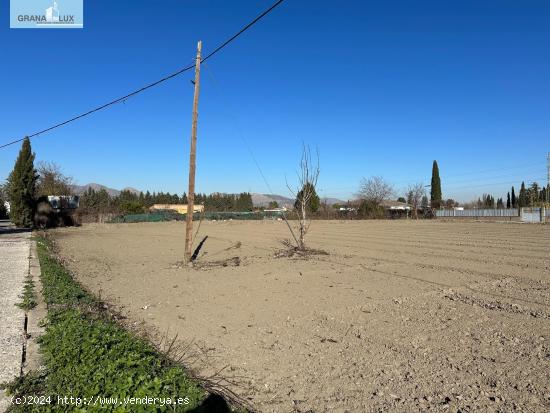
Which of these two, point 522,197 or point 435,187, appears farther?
point 522,197

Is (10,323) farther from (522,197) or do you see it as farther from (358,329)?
(522,197)

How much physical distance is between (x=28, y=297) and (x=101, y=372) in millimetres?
4867

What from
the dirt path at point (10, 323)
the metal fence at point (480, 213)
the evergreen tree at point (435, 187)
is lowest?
the dirt path at point (10, 323)

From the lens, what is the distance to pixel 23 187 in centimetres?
3491

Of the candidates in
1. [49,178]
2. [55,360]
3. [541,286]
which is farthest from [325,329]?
[49,178]

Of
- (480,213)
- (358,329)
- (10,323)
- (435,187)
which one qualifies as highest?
(435,187)

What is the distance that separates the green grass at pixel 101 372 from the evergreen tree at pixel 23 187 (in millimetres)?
34237

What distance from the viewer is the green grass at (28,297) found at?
23.5 feet

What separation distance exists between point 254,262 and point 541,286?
345 inches

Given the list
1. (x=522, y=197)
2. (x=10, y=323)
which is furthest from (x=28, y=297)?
(x=522, y=197)

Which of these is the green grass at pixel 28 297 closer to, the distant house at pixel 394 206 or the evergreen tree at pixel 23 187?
the evergreen tree at pixel 23 187

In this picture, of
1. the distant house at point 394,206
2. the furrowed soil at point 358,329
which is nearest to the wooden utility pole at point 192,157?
the furrowed soil at point 358,329

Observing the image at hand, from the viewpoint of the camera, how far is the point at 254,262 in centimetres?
1488

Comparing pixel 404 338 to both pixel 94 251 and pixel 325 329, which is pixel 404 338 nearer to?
pixel 325 329
